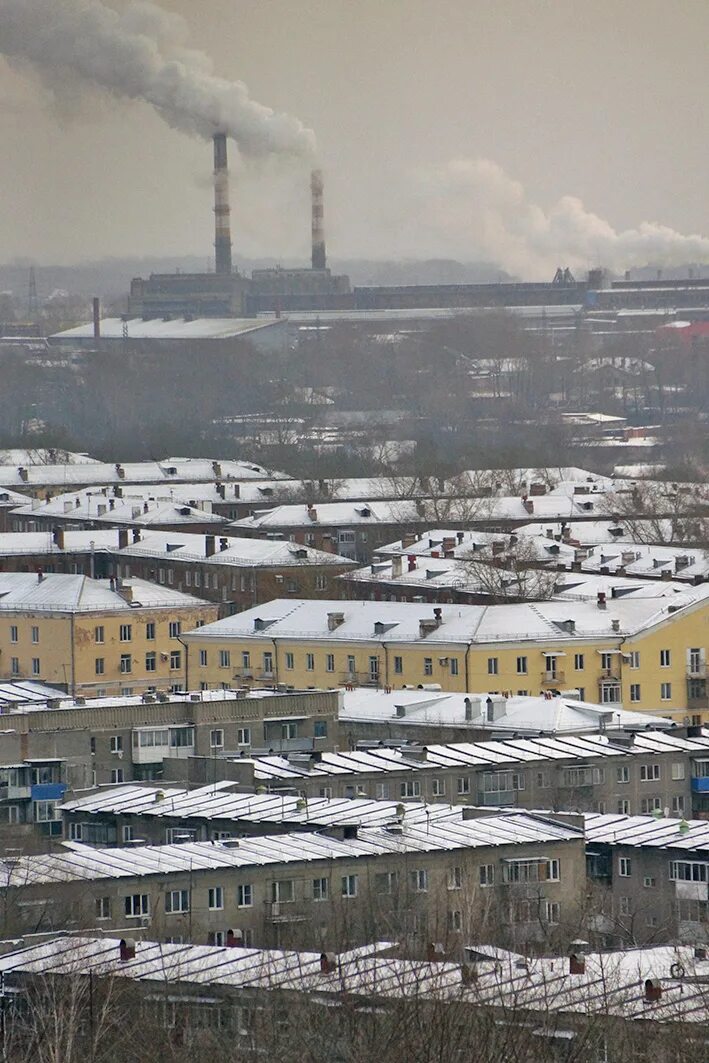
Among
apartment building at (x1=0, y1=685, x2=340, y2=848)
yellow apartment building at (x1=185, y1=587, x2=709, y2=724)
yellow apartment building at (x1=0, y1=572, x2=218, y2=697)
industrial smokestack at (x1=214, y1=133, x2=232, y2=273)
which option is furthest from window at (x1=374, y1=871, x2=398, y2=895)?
industrial smokestack at (x1=214, y1=133, x2=232, y2=273)

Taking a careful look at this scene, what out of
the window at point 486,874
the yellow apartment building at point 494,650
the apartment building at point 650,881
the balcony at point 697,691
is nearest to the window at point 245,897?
the window at point 486,874

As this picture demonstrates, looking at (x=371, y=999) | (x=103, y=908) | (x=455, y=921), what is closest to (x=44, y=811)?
(x=103, y=908)

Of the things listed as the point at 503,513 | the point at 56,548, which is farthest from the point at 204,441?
the point at 56,548

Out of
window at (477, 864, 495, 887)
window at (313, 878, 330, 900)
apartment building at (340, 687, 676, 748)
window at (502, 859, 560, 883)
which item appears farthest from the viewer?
apartment building at (340, 687, 676, 748)

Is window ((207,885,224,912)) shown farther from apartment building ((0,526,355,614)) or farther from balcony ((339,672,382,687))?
apartment building ((0,526,355,614))

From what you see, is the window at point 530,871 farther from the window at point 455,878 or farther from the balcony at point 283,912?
the balcony at point 283,912

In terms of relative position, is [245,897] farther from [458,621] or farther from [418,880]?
[458,621]
